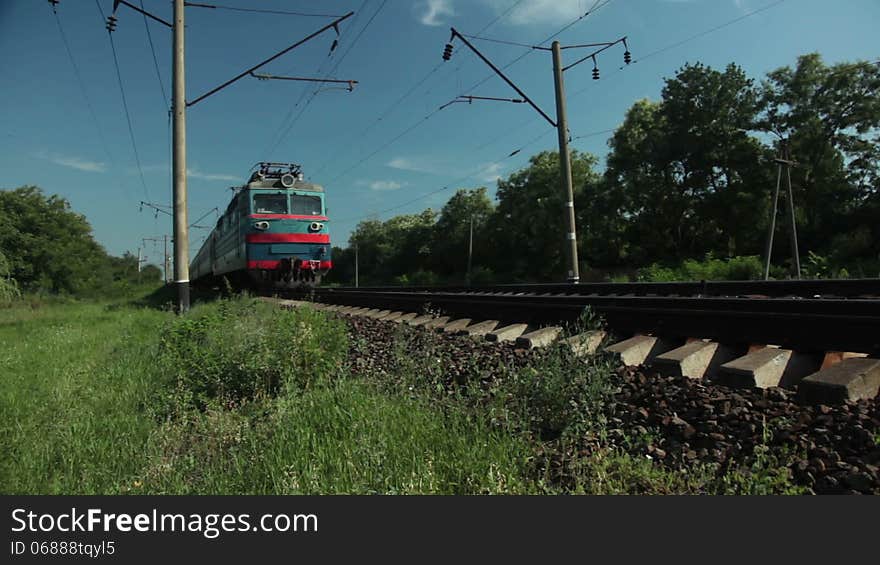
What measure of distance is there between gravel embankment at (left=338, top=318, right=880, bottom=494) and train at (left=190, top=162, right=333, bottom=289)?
571 inches

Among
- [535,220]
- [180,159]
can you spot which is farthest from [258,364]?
[535,220]

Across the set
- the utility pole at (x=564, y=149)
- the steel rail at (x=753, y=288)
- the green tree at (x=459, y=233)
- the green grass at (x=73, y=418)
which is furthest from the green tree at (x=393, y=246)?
the green grass at (x=73, y=418)

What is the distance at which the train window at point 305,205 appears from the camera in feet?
55.6

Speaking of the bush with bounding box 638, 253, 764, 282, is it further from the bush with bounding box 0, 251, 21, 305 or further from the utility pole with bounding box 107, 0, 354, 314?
the bush with bounding box 0, 251, 21, 305

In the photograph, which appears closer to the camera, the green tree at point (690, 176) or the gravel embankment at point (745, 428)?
the gravel embankment at point (745, 428)

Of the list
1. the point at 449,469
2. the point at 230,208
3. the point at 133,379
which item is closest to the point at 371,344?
the point at 133,379

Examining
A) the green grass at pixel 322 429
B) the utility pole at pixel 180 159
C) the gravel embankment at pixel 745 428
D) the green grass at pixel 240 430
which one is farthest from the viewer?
the utility pole at pixel 180 159

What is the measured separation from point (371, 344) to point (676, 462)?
3985 millimetres

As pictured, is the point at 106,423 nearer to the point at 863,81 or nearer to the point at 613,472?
the point at 613,472

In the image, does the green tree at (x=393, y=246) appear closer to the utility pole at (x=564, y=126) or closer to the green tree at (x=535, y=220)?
the green tree at (x=535, y=220)

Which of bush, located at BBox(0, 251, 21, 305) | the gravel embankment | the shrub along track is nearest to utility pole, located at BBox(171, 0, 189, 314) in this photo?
the shrub along track

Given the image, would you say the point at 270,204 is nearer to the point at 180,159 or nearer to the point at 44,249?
the point at 180,159

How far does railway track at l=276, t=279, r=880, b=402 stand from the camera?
2945 mm

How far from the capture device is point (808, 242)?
32.5m
